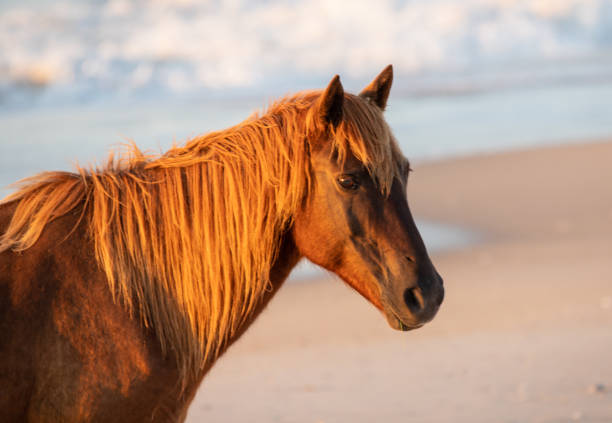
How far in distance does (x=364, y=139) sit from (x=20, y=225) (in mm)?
988

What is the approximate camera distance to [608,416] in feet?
12.9

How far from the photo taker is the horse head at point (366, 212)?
2203mm

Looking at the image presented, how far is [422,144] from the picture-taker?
11484 millimetres

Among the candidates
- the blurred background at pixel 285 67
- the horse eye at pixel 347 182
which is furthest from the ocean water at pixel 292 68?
the horse eye at pixel 347 182

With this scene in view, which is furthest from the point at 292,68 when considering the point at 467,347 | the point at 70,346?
the point at 70,346

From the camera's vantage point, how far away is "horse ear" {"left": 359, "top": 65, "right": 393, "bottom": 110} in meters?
2.43

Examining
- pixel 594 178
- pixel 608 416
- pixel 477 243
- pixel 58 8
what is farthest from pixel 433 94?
pixel 608 416

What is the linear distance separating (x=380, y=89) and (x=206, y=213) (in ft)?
2.19

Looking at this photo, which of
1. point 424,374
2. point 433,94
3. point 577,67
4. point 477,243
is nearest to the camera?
point 424,374

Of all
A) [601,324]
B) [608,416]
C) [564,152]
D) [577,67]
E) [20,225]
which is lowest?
[577,67]

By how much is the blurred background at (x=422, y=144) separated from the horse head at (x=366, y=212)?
503 millimetres

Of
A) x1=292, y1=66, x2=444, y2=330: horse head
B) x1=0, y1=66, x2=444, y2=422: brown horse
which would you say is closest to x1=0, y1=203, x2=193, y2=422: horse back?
x1=0, y1=66, x2=444, y2=422: brown horse

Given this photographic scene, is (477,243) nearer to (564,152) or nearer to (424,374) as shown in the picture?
(424,374)

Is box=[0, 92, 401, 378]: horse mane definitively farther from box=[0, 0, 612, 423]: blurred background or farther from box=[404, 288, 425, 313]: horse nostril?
box=[0, 0, 612, 423]: blurred background
